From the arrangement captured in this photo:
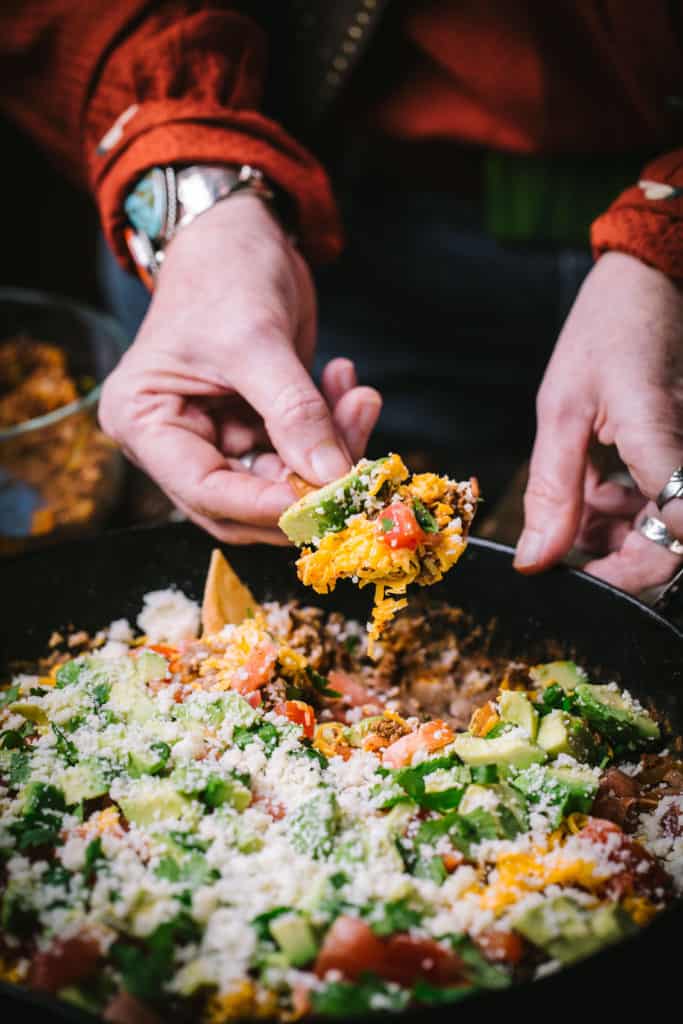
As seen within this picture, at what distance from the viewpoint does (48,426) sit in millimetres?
2189

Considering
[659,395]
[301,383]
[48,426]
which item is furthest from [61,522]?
[659,395]

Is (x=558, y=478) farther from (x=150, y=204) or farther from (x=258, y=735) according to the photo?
(x=150, y=204)

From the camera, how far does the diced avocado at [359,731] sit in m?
1.44

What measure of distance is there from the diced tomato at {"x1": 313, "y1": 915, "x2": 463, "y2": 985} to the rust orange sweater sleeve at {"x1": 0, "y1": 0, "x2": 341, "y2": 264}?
1446 millimetres

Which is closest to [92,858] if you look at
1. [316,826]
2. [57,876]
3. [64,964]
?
[57,876]

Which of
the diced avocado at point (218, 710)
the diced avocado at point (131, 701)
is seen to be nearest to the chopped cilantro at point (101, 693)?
the diced avocado at point (131, 701)

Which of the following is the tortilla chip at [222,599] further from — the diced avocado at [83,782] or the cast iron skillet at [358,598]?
the diced avocado at [83,782]

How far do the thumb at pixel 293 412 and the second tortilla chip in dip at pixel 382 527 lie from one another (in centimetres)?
10

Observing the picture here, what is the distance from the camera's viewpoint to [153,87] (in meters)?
1.93

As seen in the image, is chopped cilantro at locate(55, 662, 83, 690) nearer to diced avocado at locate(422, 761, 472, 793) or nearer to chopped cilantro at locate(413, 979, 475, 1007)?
diced avocado at locate(422, 761, 472, 793)

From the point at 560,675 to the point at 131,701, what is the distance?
67cm

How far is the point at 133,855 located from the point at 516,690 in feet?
2.23

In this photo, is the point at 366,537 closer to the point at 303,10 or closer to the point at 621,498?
the point at 621,498

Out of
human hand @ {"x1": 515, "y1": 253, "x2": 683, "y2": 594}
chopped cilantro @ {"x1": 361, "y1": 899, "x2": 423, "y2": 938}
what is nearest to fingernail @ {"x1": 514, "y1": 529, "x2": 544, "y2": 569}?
human hand @ {"x1": 515, "y1": 253, "x2": 683, "y2": 594}
